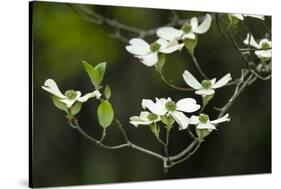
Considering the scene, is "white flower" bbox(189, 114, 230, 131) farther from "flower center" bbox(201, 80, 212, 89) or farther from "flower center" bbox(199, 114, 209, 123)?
"flower center" bbox(201, 80, 212, 89)

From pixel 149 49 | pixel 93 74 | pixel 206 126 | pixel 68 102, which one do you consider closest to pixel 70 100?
pixel 68 102

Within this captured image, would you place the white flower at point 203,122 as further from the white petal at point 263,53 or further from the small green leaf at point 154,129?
the white petal at point 263,53

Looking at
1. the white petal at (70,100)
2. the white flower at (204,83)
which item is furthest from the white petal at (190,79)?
the white petal at (70,100)

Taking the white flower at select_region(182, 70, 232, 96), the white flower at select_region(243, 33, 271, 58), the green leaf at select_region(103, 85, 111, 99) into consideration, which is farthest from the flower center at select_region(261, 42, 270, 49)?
the green leaf at select_region(103, 85, 111, 99)

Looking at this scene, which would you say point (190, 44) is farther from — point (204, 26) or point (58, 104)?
point (58, 104)

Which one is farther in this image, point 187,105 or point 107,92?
point 187,105

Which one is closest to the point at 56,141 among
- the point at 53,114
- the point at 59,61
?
the point at 53,114

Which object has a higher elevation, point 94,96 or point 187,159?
point 94,96

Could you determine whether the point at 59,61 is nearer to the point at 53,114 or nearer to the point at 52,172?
the point at 53,114
